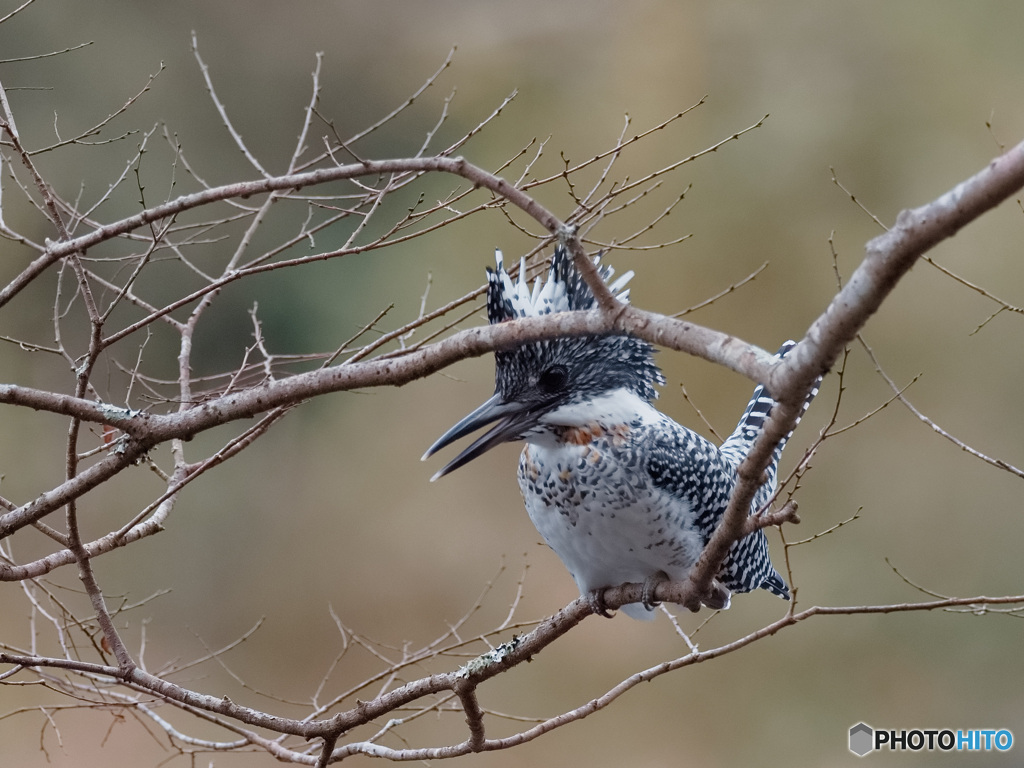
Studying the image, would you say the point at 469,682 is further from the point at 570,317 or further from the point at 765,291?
the point at 765,291

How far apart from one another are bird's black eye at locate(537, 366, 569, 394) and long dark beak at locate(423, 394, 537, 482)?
52 millimetres

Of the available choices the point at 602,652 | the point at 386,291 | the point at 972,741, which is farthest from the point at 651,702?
the point at 386,291

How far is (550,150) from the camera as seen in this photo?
4.32 meters

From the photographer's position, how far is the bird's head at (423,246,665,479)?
5.20 feet

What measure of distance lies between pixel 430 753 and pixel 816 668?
9.95 feet

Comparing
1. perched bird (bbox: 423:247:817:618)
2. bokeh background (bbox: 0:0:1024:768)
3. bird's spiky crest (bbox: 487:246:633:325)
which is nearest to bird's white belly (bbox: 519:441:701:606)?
perched bird (bbox: 423:247:817:618)

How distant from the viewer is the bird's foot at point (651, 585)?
1.69m

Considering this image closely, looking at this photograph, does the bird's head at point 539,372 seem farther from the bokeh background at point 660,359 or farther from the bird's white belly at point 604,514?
the bokeh background at point 660,359

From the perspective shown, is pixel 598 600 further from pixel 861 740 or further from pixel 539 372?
pixel 861 740

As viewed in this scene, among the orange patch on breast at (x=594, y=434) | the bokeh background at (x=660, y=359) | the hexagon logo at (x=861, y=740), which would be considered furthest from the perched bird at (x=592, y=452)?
the hexagon logo at (x=861, y=740)

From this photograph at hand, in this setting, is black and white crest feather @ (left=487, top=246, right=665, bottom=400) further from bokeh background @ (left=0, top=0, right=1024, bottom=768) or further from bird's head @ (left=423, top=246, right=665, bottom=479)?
bokeh background @ (left=0, top=0, right=1024, bottom=768)

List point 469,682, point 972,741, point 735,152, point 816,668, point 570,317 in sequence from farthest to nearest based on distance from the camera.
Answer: point 735,152 < point 816,668 < point 972,741 < point 469,682 < point 570,317

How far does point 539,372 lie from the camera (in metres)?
1.64

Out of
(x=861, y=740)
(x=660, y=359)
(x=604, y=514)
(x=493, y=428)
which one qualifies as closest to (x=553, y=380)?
(x=493, y=428)
